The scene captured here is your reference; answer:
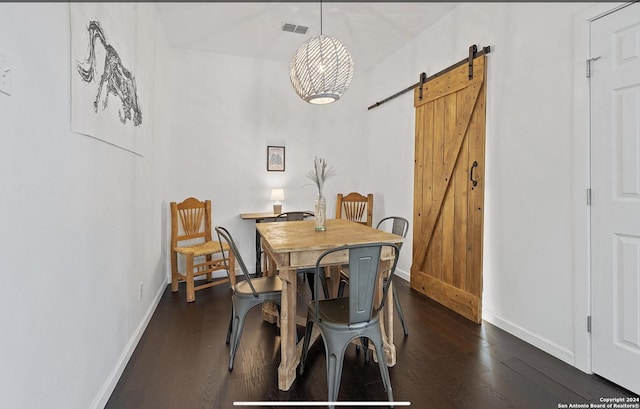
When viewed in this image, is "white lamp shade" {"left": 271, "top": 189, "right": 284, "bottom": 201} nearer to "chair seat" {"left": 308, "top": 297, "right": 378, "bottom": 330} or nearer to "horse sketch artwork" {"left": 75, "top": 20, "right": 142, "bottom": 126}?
"horse sketch artwork" {"left": 75, "top": 20, "right": 142, "bottom": 126}

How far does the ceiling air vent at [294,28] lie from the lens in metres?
3.44

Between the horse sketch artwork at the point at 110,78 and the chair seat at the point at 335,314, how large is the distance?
5.37 ft

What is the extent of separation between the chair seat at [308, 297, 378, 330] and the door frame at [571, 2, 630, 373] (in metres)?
1.42

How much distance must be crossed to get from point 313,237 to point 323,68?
118 centimetres

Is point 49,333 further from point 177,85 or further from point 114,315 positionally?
point 177,85

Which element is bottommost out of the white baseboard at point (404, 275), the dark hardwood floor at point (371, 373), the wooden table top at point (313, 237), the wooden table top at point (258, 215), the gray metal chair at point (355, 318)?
the dark hardwood floor at point (371, 373)

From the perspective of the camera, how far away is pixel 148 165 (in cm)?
292

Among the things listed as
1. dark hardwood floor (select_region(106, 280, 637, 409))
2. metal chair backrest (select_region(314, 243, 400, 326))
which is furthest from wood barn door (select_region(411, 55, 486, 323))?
metal chair backrest (select_region(314, 243, 400, 326))

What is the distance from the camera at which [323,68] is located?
221 cm

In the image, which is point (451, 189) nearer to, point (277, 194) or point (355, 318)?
point (355, 318)

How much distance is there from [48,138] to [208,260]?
9.31 ft

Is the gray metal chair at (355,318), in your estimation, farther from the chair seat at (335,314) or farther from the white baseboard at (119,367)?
the white baseboard at (119,367)

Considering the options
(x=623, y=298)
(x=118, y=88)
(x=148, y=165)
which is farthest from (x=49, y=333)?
(x=623, y=298)

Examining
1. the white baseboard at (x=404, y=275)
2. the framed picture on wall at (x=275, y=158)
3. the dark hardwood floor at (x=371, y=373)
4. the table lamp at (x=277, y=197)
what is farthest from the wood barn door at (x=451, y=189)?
the framed picture on wall at (x=275, y=158)
